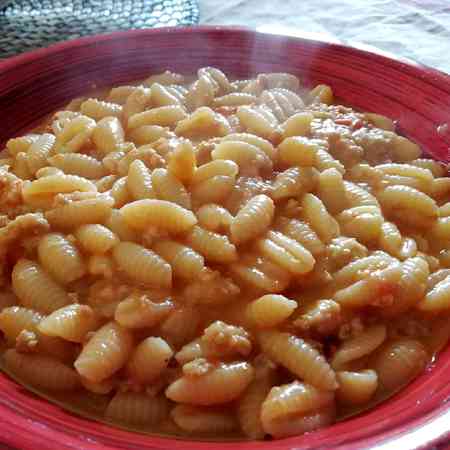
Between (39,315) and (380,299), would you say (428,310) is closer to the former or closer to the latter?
(380,299)

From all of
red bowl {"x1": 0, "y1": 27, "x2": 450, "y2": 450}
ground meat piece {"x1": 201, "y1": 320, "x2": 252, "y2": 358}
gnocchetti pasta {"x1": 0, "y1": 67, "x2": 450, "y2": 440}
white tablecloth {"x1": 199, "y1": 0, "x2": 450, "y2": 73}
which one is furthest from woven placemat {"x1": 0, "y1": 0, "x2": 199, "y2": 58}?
ground meat piece {"x1": 201, "y1": 320, "x2": 252, "y2": 358}

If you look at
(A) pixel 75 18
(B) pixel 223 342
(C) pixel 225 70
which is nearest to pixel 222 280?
(B) pixel 223 342

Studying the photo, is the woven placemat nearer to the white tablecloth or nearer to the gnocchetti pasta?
the white tablecloth

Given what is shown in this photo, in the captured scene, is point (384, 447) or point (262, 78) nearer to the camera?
point (384, 447)

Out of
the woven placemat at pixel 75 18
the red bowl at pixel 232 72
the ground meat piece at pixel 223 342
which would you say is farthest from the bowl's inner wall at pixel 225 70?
the ground meat piece at pixel 223 342

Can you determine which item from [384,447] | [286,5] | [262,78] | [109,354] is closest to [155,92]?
[262,78]
